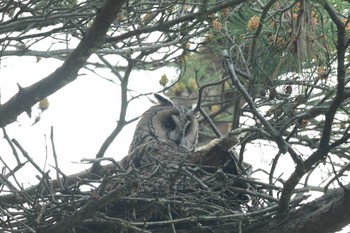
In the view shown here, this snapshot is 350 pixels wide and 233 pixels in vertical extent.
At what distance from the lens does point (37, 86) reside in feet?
11.0

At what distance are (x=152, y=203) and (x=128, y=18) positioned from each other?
0.90 metres

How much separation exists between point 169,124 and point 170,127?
0.03 metres

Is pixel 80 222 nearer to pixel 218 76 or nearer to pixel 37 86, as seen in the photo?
pixel 37 86

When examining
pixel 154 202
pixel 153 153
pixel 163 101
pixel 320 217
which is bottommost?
pixel 320 217

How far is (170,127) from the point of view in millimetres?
5035

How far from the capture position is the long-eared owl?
4945 mm

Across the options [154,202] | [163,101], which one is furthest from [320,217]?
[163,101]

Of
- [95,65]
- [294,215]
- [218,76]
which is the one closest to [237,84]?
[294,215]

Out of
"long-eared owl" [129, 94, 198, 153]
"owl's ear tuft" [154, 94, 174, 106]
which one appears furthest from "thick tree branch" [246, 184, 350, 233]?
"owl's ear tuft" [154, 94, 174, 106]

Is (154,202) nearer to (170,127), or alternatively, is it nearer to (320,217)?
(320,217)

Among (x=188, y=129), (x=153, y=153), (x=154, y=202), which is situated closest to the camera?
(x=154, y=202)

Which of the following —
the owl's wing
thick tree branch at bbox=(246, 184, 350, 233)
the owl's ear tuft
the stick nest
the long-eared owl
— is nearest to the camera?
thick tree branch at bbox=(246, 184, 350, 233)

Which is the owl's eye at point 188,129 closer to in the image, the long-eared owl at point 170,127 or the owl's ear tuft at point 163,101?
the long-eared owl at point 170,127

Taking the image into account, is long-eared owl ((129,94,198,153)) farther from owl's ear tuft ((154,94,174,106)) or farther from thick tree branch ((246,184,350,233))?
thick tree branch ((246,184,350,233))
